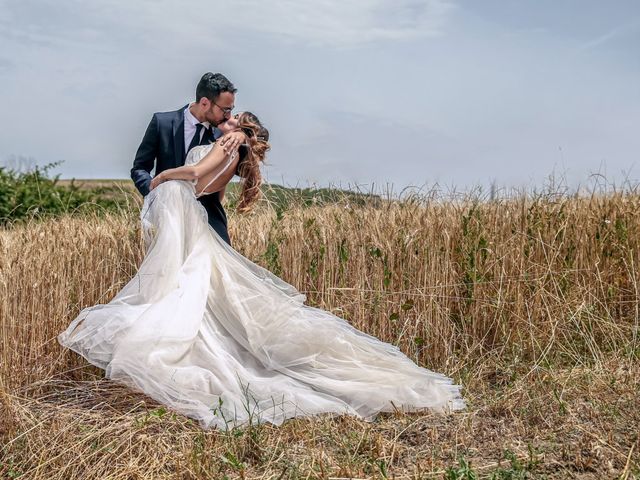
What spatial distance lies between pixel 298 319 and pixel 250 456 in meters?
1.05

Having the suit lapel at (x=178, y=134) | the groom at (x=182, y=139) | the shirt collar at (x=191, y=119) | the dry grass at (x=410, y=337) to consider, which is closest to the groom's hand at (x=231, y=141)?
the groom at (x=182, y=139)

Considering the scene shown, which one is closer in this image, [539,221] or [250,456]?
[250,456]

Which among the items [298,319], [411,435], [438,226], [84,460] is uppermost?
[438,226]

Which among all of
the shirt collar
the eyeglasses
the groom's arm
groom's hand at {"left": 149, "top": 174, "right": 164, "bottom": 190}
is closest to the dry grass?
the groom's arm

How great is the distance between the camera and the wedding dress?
4379 millimetres

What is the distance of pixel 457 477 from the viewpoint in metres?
3.47

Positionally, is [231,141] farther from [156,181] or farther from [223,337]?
[223,337]

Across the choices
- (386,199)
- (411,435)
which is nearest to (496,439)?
(411,435)

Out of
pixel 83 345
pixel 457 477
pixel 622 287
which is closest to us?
pixel 457 477

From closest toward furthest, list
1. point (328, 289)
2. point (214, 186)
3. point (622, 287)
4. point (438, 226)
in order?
point (214, 186), point (328, 289), point (438, 226), point (622, 287)

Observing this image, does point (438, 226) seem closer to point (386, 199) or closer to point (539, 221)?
point (386, 199)

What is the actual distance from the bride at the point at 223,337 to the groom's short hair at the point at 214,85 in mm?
196

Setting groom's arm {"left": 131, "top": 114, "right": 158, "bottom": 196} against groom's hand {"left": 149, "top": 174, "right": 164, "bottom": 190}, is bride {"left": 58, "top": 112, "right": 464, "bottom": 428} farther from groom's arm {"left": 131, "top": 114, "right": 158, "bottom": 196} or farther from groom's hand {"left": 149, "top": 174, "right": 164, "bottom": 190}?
groom's arm {"left": 131, "top": 114, "right": 158, "bottom": 196}

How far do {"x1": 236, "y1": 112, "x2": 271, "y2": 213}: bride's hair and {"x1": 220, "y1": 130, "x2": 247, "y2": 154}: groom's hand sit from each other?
0.07 meters
